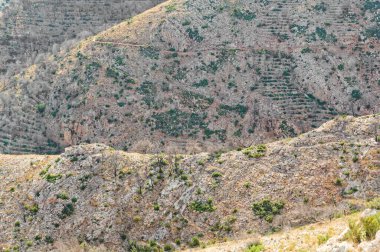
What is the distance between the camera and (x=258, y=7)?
Result: 100250 millimetres

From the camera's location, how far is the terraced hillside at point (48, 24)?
105 m

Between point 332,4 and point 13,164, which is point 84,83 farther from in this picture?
point 332,4

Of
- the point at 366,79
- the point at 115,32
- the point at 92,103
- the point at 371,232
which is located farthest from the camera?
the point at 115,32

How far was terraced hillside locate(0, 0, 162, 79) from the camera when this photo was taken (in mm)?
105188

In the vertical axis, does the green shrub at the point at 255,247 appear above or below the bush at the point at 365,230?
below

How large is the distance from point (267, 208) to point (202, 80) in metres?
44.6

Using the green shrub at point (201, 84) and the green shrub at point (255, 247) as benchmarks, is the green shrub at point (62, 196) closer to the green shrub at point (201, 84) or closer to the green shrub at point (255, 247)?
the green shrub at point (255, 247)

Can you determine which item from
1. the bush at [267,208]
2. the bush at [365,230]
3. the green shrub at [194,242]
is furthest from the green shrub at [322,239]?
the green shrub at [194,242]

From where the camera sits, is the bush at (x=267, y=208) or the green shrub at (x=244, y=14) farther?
the green shrub at (x=244, y=14)

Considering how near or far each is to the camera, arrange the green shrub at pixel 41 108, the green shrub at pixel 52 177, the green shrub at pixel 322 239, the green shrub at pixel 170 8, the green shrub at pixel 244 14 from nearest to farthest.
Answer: the green shrub at pixel 322 239, the green shrub at pixel 52 177, the green shrub at pixel 41 108, the green shrub at pixel 244 14, the green shrub at pixel 170 8

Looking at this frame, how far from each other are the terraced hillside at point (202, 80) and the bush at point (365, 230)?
4987 cm

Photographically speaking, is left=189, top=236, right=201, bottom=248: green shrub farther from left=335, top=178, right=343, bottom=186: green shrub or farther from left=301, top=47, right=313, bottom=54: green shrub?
left=301, top=47, right=313, bottom=54: green shrub

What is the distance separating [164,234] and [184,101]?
133 feet

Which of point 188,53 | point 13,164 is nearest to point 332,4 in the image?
point 188,53
